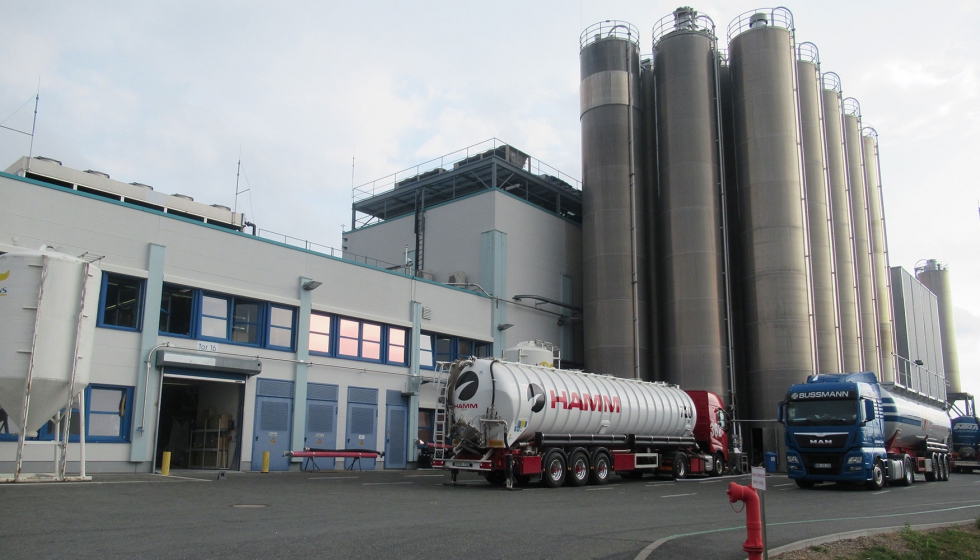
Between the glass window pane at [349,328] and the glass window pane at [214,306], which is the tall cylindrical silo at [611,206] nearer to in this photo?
the glass window pane at [349,328]

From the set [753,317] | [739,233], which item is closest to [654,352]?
[753,317]

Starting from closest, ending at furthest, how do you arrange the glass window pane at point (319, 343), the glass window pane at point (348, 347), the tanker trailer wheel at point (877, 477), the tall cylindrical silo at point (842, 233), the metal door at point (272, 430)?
1. the tanker trailer wheel at point (877, 477)
2. the metal door at point (272, 430)
3. the glass window pane at point (319, 343)
4. the glass window pane at point (348, 347)
5. the tall cylindrical silo at point (842, 233)

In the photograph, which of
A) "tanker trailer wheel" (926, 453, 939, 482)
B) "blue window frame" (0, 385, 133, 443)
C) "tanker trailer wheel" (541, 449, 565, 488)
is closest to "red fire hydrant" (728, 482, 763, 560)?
"tanker trailer wheel" (541, 449, 565, 488)

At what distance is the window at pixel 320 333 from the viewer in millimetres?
29312

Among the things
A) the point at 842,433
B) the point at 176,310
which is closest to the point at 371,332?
the point at 176,310

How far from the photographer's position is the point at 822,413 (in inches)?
957

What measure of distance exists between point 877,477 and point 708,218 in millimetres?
18044

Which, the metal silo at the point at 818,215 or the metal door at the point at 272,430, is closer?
the metal door at the point at 272,430

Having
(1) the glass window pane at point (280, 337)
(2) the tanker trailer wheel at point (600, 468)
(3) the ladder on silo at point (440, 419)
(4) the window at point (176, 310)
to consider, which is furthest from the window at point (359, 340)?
(2) the tanker trailer wheel at point (600, 468)

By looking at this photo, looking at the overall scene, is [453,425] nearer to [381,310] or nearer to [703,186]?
[381,310]

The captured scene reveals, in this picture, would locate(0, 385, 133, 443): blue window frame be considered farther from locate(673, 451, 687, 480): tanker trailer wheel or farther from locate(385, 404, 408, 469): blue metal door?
locate(673, 451, 687, 480): tanker trailer wheel

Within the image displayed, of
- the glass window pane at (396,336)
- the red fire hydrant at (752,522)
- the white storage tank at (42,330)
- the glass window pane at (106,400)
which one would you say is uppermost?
the glass window pane at (396,336)

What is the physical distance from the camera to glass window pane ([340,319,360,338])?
30478 millimetres

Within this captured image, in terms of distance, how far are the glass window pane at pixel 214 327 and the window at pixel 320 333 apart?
12.1 feet
